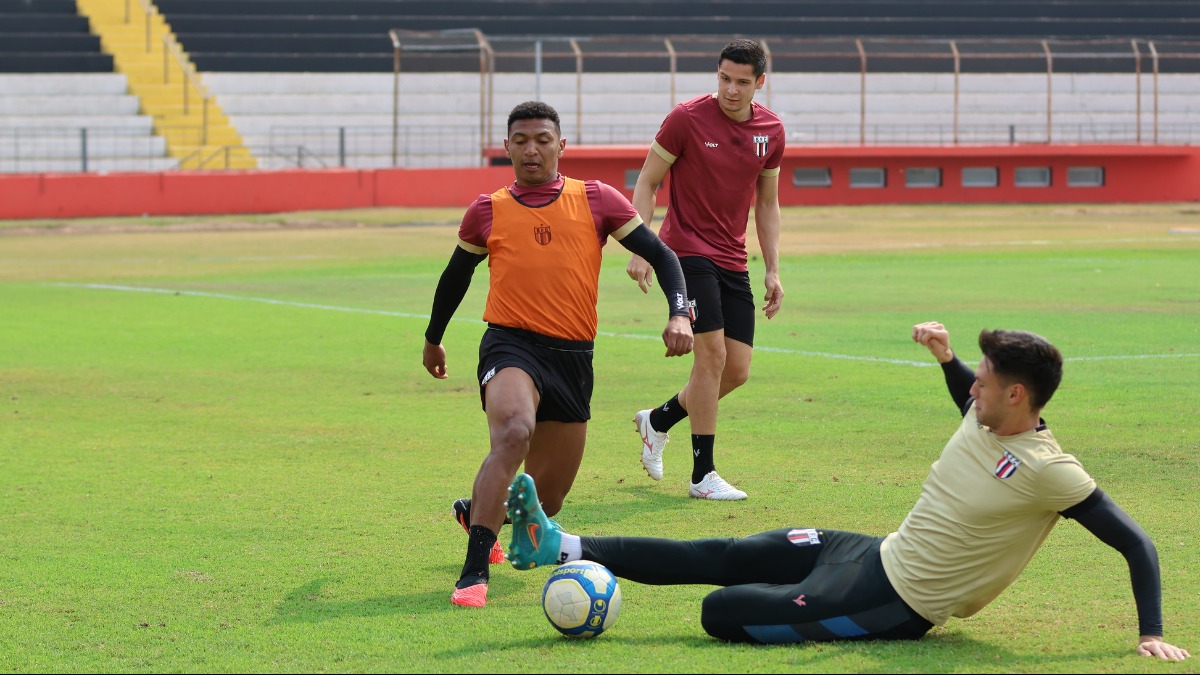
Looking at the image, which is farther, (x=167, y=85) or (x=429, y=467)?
(x=167, y=85)

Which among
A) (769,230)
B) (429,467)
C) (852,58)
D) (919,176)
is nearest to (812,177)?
(919,176)

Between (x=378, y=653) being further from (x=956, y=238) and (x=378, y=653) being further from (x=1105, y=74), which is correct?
(x=1105, y=74)

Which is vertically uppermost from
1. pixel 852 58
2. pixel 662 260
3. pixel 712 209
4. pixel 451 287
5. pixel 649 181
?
pixel 852 58

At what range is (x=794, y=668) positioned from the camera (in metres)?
4.70

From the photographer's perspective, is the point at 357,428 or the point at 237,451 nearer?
the point at 237,451

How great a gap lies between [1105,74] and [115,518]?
46.2 meters

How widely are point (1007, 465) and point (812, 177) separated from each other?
3878 centimetres

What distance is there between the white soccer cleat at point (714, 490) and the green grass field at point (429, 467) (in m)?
0.11

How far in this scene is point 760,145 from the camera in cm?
796

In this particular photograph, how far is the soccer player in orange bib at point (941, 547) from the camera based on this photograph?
472cm

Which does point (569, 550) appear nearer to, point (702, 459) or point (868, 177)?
point (702, 459)

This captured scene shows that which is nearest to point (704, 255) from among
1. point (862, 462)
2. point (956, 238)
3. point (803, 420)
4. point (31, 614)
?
point (862, 462)

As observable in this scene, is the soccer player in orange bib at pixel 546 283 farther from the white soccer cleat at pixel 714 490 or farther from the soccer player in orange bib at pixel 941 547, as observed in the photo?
the white soccer cleat at pixel 714 490

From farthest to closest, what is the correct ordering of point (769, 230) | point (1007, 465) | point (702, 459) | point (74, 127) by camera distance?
point (74, 127), point (769, 230), point (702, 459), point (1007, 465)
